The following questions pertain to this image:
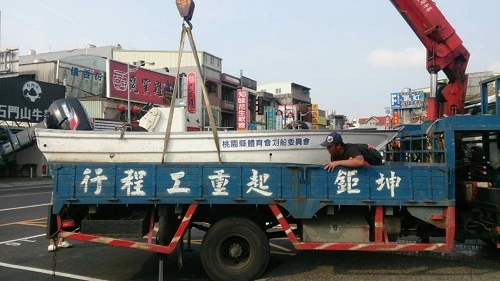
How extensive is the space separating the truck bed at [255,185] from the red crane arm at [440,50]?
9.55 ft

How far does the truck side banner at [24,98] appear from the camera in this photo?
24.7 meters

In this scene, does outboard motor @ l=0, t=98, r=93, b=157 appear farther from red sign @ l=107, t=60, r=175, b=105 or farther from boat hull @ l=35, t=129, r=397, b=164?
red sign @ l=107, t=60, r=175, b=105

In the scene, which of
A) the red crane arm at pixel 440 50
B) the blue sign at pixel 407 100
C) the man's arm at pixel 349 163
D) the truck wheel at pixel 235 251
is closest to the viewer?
the man's arm at pixel 349 163

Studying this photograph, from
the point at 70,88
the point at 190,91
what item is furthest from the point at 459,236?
the point at 70,88

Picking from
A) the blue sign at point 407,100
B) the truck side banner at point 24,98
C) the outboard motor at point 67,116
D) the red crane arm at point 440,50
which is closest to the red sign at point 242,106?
the truck side banner at point 24,98

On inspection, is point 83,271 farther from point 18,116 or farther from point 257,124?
point 257,124

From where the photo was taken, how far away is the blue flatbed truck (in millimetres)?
5516

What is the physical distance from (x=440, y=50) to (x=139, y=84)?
23.4m

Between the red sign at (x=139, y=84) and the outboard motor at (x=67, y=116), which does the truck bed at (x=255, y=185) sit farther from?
the red sign at (x=139, y=84)

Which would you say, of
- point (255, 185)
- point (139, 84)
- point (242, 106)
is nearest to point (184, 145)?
point (255, 185)

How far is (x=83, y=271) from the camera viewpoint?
6324mm

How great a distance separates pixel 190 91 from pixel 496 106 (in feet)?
81.4

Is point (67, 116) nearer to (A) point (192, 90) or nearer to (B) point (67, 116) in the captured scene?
(B) point (67, 116)

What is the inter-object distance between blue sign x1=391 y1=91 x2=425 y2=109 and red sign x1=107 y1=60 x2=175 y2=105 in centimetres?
1982
